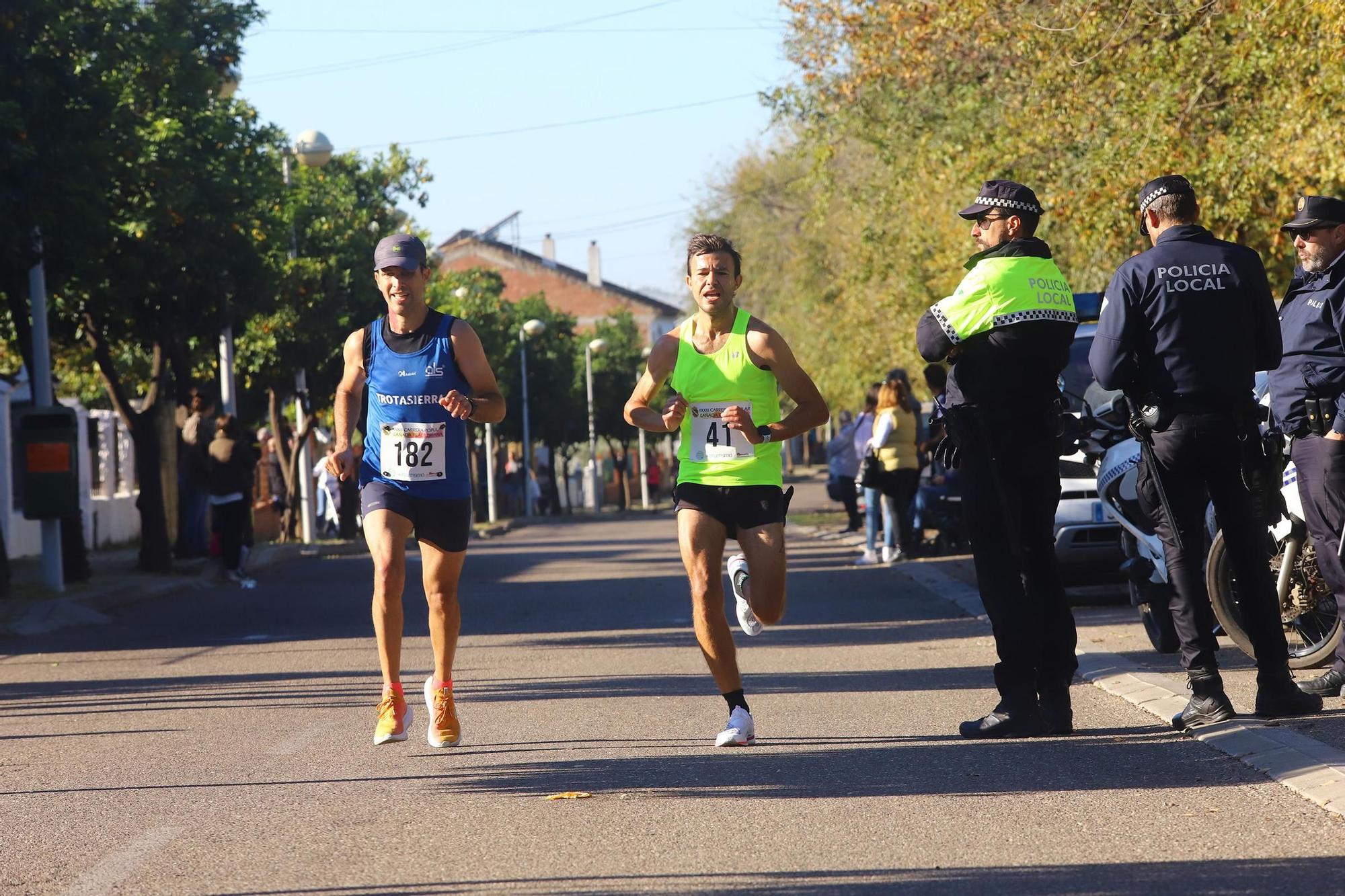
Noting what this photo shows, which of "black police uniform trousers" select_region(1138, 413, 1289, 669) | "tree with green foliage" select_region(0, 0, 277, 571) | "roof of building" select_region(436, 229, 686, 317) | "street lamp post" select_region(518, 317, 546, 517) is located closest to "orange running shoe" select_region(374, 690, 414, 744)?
"black police uniform trousers" select_region(1138, 413, 1289, 669)

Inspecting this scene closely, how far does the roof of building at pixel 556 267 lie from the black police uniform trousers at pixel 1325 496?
3701 inches

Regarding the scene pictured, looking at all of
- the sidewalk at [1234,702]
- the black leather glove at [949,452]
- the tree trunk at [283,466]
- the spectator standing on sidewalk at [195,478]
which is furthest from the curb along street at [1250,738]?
the tree trunk at [283,466]

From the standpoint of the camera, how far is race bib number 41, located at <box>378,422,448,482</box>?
7.79m

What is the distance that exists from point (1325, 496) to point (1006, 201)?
1853 mm

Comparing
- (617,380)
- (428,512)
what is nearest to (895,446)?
(428,512)

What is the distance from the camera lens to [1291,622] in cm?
887

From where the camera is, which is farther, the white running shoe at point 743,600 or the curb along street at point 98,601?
the curb along street at point 98,601

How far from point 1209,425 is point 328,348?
89.3 ft

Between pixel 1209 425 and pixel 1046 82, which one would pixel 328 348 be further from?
pixel 1209 425

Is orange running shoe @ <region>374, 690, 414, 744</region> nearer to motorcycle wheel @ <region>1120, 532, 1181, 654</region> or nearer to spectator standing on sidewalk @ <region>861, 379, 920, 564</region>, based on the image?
motorcycle wheel @ <region>1120, 532, 1181, 654</region>

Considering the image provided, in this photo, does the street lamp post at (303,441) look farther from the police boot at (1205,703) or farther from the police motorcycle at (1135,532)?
the police boot at (1205,703)

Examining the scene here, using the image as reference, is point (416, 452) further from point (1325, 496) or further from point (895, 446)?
point (895, 446)

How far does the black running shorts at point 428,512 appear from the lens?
7.82 meters

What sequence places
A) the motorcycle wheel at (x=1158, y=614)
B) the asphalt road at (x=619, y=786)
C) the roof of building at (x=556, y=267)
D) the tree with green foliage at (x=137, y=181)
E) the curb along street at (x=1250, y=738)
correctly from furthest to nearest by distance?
1. the roof of building at (x=556, y=267)
2. the tree with green foliage at (x=137, y=181)
3. the motorcycle wheel at (x=1158, y=614)
4. the curb along street at (x=1250, y=738)
5. the asphalt road at (x=619, y=786)
